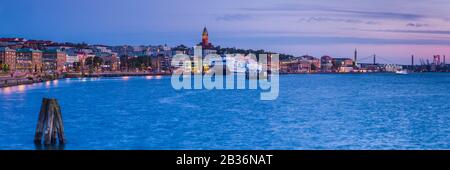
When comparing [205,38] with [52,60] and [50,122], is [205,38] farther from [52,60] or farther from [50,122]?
[50,122]

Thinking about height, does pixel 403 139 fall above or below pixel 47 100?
below

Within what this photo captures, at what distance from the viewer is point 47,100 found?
420 inches

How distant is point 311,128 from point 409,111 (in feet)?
28.2

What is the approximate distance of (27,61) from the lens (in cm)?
8525

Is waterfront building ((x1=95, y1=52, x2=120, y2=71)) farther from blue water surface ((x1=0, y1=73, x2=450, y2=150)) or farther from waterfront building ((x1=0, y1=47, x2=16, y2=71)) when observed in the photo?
blue water surface ((x1=0, y1=73, x2=450, y2=150))

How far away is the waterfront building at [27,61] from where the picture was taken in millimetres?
83438

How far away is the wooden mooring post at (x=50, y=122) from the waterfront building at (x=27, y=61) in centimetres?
7317

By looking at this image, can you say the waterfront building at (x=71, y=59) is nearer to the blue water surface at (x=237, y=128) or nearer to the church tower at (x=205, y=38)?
the church tower at (x=205, y=38)

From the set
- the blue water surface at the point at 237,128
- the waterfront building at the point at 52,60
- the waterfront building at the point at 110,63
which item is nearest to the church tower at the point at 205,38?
the waterfront building at the point at 110,63

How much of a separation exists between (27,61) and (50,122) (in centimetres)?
7751

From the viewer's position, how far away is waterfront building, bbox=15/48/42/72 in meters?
83.4
